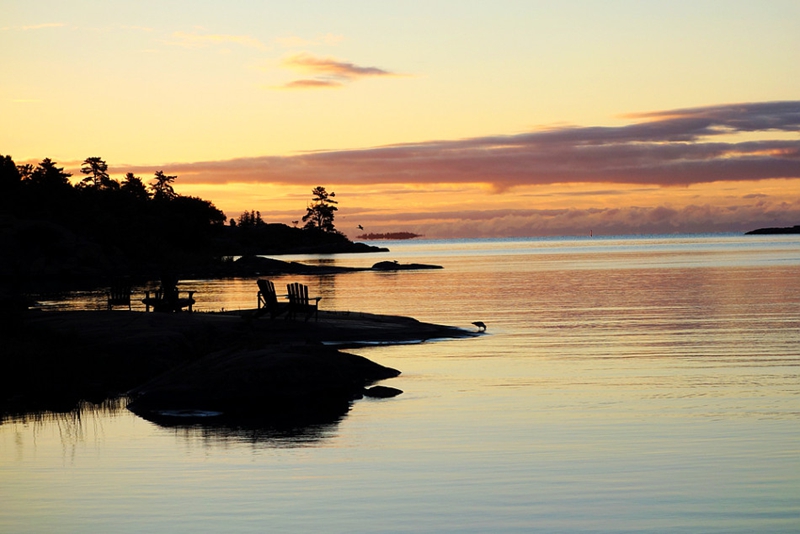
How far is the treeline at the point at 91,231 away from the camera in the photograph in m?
104

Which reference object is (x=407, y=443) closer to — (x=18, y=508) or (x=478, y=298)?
(x=18, y=508)

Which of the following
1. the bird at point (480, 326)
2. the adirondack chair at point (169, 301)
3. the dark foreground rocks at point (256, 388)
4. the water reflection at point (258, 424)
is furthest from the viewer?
the bird at point (480, 326)

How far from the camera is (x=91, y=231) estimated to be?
123 m

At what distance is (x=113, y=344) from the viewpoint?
28.8 metres

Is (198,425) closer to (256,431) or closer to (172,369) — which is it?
(256,431)

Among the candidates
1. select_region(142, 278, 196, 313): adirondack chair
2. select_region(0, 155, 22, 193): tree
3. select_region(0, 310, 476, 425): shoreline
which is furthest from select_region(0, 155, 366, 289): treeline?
select_region(0, 310, 476, 425): shoreline

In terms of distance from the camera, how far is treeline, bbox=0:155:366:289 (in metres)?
104

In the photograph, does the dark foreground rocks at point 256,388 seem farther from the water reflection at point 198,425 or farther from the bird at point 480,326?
the bird at point 480,326

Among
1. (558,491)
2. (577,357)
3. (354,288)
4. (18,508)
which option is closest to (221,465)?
(18,508)

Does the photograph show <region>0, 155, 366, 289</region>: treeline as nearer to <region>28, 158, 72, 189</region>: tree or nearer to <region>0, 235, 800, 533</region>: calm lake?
<region>28, 158, 72, 189</region>: tree

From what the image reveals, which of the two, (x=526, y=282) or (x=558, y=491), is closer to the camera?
(x=558, y=491)

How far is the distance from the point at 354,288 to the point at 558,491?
2723 inches

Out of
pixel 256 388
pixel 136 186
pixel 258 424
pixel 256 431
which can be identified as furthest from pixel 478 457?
pixel 136 186

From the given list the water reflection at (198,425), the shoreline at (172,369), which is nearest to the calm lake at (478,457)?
the water reflection at (198,425)
